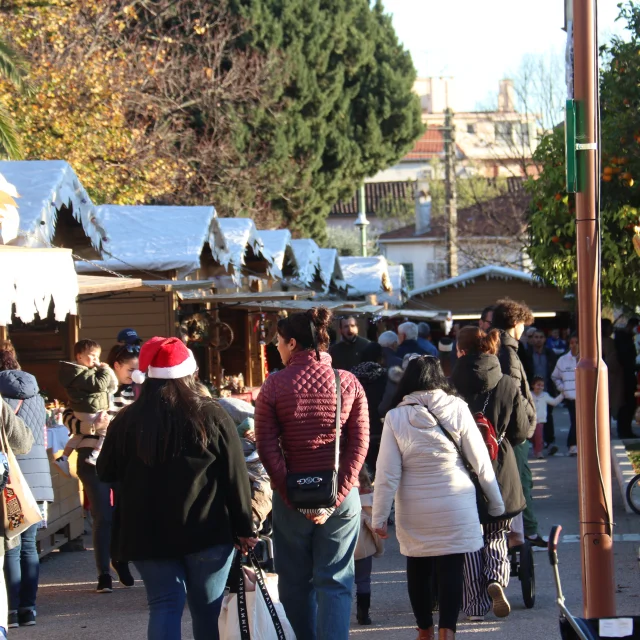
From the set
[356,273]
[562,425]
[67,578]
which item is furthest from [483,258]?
[67,578]

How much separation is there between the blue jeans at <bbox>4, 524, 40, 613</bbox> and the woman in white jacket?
2.43 meters

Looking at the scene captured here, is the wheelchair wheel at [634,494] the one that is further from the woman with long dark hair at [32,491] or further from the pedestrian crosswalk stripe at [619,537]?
the woman with long dark hair at [32,491]

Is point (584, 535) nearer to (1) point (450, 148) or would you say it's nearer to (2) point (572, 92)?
(2) point (572, 92)

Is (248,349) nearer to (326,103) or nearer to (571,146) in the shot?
(571,146)

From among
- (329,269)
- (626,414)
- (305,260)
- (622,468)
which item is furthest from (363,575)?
(329,269)

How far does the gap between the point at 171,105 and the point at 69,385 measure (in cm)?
2209

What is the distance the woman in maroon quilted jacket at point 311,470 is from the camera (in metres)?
5.23

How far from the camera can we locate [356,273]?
3356 cm

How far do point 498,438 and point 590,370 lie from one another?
1.69m

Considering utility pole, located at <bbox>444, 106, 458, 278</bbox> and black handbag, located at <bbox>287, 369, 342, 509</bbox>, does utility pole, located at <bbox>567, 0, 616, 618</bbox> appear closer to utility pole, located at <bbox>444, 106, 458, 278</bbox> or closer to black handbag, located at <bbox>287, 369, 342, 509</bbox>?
black handbag, located at <bbox>287, 369, 342, 509</bbox>

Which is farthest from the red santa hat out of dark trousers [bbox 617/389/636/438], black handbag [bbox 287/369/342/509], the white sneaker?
dark trousers [bbox 617/389/636/438]

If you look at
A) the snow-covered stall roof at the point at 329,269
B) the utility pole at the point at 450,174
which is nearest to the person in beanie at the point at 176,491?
the snow-covered stall roof at the point at 329,269

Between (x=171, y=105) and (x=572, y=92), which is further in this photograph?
(x=171, y=105)

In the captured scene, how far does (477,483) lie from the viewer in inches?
234
